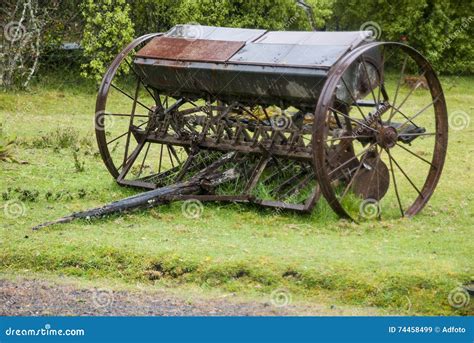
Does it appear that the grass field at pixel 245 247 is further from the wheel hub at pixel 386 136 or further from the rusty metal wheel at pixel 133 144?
the wheel hub at pixel 386 136

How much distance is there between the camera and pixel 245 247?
10820 millimetres

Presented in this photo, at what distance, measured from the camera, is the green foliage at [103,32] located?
22422 mm

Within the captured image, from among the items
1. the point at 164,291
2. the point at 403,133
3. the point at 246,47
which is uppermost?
the point at 246,47

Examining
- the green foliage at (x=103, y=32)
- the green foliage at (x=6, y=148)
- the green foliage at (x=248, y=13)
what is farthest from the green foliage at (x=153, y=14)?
the green foliage at (x=6, y=148)

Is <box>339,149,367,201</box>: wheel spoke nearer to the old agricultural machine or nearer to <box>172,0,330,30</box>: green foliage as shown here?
the old agricultural machine

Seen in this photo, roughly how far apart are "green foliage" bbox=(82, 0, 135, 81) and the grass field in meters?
8.04

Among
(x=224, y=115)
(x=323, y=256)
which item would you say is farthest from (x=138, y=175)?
(x=323, y=256)

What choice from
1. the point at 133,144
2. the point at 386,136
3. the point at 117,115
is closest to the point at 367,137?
the point at 386,136

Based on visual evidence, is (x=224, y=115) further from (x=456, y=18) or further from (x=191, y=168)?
(x=456, y=18)

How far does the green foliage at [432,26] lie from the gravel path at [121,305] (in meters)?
17.2

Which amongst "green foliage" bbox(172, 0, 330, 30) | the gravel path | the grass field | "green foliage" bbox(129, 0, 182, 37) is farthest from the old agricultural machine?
"green foliage" bbox(129, 0, 182, 37)

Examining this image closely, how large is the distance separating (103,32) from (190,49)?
373 inches

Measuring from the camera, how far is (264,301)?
30.9ft

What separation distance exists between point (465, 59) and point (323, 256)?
57.4 ft
